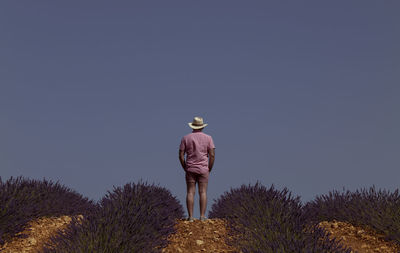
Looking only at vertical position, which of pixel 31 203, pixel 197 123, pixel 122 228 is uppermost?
pixel 197 123

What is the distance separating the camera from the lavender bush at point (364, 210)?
7.68 m

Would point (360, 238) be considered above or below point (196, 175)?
below

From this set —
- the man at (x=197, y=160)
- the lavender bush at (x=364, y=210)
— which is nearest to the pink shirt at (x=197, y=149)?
the man at (x=197, y=160)

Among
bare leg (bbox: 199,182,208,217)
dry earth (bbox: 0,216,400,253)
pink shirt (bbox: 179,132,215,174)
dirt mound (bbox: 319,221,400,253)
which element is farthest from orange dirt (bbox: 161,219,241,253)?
dirt mound (bbox: 319,221,400,253)

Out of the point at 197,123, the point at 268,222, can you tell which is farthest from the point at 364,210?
the point at 197,123

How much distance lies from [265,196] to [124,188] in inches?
117

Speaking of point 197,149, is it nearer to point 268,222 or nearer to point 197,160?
point 197,160

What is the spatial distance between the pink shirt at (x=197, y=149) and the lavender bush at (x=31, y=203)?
2.42m

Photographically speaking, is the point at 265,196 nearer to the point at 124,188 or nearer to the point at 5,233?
the point at 124,188

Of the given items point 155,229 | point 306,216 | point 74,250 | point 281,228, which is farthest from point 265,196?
point 74,250

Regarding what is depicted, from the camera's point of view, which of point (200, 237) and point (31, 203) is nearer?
point (200, 237)

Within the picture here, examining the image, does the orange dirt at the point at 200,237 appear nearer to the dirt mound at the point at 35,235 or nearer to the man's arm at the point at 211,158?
the man's arm at the point at 211,158

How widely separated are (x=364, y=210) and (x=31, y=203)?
682 cm

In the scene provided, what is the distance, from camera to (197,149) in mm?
8367
